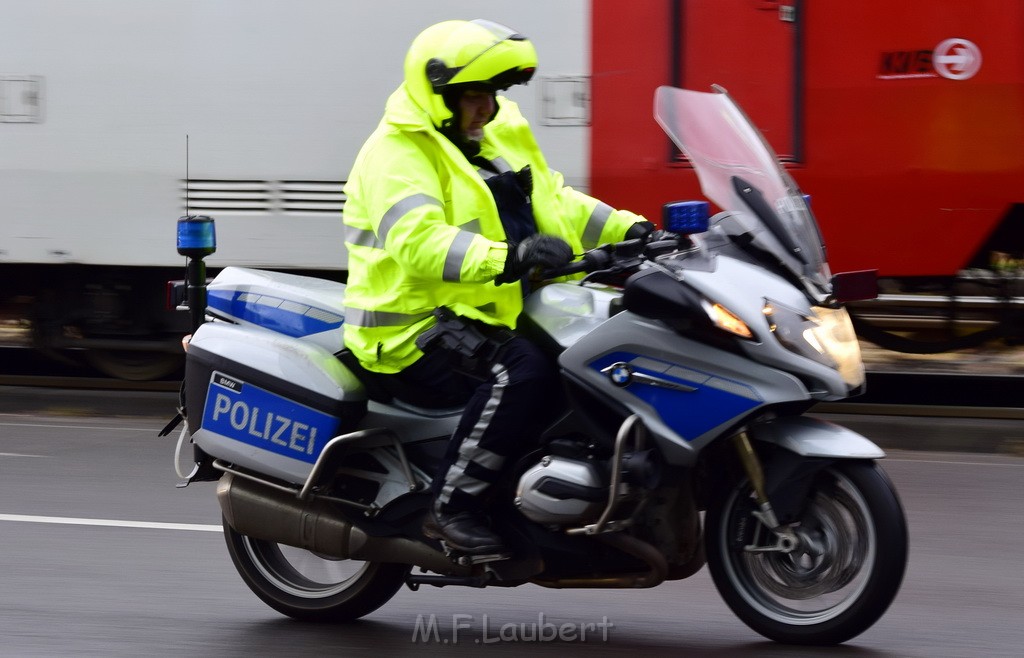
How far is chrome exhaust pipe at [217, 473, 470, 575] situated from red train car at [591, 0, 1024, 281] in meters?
4.58

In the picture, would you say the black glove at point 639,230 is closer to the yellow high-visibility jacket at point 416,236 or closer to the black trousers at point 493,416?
→ the yellow high-visibility jacket at point 416,236

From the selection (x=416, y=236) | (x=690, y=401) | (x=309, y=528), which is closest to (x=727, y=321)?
(x=690, y=401)

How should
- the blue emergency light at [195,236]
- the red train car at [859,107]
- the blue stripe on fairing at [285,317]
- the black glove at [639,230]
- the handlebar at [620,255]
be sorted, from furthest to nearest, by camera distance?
the red train car at [859,107] < the blue emergency light at [195,236] < the blue stripe on fairing at [285,317] < the black glove at [639,230] < the handlebar at [620,255]

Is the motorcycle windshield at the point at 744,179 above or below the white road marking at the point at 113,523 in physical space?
A: above

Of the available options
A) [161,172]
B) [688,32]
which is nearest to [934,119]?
[688,32]

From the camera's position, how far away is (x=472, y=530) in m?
4.00

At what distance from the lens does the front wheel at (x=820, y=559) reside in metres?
3.78

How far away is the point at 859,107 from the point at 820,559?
4892mm

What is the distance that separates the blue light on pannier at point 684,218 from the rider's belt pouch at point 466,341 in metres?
0.53

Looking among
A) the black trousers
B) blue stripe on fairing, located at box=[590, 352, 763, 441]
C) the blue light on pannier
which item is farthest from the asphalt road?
the blue light on pannier

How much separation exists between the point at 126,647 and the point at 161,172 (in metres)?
5.17

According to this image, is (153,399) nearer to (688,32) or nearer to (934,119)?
(688,32)

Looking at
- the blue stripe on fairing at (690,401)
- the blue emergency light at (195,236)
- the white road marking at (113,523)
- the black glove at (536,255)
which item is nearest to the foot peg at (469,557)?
the blue stripe on fairing at (690,401)

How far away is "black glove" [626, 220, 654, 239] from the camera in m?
4.28
